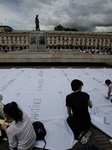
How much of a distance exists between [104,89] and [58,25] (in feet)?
254

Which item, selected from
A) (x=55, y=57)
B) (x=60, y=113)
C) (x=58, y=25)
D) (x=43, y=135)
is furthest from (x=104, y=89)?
(x=58, y=25)

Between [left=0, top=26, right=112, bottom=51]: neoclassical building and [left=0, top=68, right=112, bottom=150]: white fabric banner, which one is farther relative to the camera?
[left=0, top=26, right=112, bottom=51]: neoclassical building

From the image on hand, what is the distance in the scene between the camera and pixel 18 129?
1.67 m

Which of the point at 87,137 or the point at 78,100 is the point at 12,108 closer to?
the point at 78,100

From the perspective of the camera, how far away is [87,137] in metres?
2.29

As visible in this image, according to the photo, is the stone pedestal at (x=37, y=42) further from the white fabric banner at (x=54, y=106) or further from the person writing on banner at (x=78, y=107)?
the person writing on banner at (x=78, y=107)

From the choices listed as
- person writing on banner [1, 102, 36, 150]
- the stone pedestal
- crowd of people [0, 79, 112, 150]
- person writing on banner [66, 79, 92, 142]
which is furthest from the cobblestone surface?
the stone pedestal

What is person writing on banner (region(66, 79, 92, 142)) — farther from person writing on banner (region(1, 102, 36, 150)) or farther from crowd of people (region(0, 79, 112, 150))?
person writing on banner (region(1, 102, 36, 150))

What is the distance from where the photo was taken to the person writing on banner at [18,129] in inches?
63.7

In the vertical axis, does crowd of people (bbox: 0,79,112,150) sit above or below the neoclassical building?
below

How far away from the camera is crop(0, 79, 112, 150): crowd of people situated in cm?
164

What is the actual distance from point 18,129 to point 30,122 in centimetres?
25

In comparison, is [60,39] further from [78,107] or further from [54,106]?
[78,107]

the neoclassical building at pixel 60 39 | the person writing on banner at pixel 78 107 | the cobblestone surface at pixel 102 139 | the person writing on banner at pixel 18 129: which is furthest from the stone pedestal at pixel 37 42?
the neoclassical building at pixel 60 39
